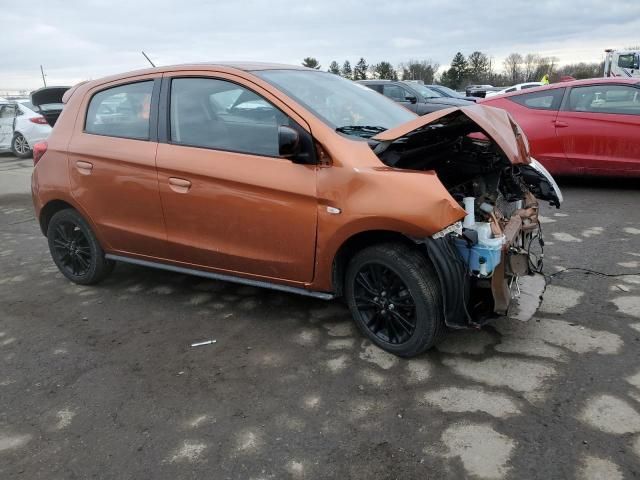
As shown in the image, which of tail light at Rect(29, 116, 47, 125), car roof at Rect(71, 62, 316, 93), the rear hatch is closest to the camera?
car roof at Rect(71, 62, 316, 93)

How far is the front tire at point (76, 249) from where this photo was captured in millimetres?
4478

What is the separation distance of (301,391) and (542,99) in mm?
5826

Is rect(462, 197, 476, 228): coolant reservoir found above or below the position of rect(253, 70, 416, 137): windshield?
below

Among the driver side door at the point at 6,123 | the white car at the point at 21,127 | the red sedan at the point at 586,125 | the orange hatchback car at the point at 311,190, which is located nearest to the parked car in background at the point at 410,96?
the red sedan at the point at 586,125

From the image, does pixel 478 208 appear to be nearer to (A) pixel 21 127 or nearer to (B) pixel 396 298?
(B) pixel 396 298

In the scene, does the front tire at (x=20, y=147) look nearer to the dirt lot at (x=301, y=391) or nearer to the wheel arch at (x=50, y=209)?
the wheel arch at (x=50, y=209)

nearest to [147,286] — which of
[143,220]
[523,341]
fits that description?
[143,220]

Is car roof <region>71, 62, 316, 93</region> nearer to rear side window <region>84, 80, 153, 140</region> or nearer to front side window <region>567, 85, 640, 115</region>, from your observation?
rear side window <region>84, 80, 153, 140</region>

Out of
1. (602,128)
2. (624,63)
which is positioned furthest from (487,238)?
(624,63)

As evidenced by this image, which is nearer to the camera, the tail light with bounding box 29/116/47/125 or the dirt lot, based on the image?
the dirt lot

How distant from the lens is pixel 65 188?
4.39 m

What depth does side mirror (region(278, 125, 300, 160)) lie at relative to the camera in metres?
3.08

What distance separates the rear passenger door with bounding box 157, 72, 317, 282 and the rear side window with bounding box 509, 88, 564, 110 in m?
4.96

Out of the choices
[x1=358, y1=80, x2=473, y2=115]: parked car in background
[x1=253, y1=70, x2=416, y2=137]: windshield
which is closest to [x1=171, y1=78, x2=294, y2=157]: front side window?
[x1=253, y1=70, x2=416, y2=137]: windshield
